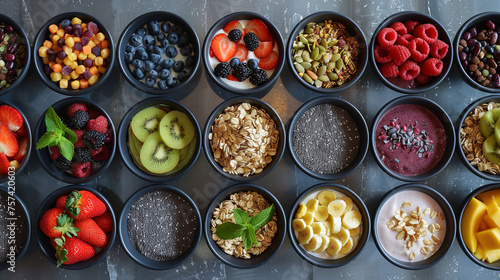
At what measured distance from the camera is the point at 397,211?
74.4 inches

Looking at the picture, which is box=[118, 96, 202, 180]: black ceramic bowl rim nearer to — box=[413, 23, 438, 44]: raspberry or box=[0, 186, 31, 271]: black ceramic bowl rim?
box=[0, 186, 31, 271]: black ceramic bowl rim

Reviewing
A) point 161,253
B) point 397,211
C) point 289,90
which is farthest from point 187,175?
point 397,211

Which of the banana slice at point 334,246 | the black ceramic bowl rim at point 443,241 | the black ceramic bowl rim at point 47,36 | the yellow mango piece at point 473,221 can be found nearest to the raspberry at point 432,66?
the black ceramic bowl rim at point 443,241

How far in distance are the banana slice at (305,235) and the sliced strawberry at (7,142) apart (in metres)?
1.42

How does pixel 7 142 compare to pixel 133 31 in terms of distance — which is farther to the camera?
pixel 133 31

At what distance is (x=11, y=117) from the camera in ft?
5.79

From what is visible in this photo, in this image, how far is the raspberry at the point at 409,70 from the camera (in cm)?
182

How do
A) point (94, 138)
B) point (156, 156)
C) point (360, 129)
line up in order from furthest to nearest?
1. point (360, 129)
2. point (156, 156)
3. point (94, 138)

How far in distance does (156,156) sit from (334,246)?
96 centimetres

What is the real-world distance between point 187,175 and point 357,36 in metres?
1.12

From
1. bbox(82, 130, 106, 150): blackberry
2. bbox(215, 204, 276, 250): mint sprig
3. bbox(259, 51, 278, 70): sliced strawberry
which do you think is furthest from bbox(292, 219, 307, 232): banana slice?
bbox(82, 130, 106, 150): blackberry

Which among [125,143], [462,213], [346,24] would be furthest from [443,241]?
[125,143]

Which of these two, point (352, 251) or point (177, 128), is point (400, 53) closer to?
point (352, 251)

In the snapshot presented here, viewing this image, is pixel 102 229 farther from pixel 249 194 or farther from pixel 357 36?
pixel 357 36
